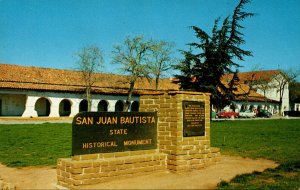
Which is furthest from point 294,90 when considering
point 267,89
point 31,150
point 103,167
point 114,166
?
point 103,167

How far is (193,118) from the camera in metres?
8.09

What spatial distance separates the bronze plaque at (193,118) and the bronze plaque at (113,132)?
68 centimetres

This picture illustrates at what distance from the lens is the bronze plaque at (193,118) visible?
7906 mm

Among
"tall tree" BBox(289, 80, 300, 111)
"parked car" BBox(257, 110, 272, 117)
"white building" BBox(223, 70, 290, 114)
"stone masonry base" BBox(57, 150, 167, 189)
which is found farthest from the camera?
"tall tree" BBox(289, 80, 300, 111)

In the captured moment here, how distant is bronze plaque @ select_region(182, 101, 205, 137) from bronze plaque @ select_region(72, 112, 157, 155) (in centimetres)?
68

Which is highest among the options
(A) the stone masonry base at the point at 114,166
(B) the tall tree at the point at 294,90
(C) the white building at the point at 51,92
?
(B) the tall tree at the point at 294,90

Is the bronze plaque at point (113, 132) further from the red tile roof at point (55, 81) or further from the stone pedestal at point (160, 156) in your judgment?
the red tile roof at point (55, 81)

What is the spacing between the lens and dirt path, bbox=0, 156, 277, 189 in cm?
636

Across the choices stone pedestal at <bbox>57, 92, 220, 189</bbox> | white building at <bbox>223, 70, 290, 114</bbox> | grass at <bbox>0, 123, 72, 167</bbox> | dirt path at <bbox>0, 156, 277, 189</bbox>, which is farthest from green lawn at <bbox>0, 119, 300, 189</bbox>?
white building at <bbox>223, 70, 290, 114</bbox>

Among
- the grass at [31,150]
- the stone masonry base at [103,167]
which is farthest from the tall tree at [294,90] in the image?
the stone masonry base at [103,167]

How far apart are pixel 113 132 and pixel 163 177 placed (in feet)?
4.39

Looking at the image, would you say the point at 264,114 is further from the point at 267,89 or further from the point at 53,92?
the point at 53,92

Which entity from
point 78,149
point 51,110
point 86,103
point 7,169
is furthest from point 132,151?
point 86,103

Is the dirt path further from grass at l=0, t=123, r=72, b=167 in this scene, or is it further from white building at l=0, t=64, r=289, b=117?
white building at l=0, t=64, r=289, b=117
